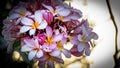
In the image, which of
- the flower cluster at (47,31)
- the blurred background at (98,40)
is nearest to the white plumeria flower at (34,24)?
the flower cluster at (47,31)

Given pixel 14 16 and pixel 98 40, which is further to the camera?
pixel 98 40

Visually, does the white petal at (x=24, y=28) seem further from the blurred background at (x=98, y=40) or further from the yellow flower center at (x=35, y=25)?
the blurred background at (x=98, y=40)

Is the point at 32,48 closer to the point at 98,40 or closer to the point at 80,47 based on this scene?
the point at 80,47

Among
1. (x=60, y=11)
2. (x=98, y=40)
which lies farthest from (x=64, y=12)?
(x=98, y=40)

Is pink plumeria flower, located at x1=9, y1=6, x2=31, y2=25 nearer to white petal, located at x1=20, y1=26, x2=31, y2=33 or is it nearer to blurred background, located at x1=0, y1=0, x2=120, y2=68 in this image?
white petal, located at x1=20, y1=26, x2=31, y2=33

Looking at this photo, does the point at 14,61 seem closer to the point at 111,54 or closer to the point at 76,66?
the point at 76,66

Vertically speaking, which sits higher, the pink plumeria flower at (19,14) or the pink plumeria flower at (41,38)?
the pink plumeria flower at (19,14)
